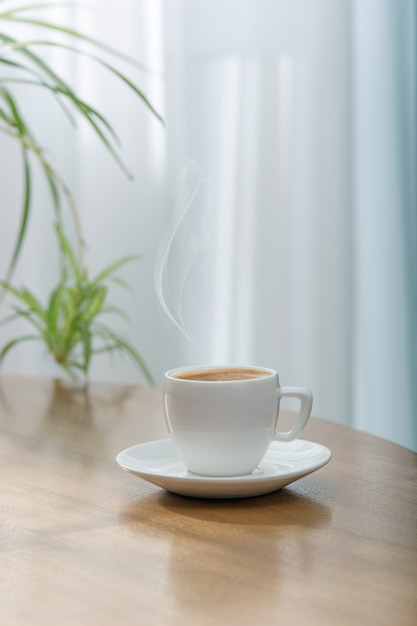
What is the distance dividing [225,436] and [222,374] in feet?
0.25

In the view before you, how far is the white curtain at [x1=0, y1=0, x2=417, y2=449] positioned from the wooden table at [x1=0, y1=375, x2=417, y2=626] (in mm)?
1028

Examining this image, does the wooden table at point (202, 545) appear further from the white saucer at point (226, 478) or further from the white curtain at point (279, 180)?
the white curtain at point (279, 180)

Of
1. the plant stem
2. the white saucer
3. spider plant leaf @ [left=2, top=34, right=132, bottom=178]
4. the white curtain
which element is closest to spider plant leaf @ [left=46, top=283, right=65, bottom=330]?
the plant stem

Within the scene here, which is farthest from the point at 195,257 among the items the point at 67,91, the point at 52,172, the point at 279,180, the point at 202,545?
the point at 202,545

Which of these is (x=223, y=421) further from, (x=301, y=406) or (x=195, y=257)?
(x=195, y=257)

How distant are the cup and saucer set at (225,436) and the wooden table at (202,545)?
2 cm

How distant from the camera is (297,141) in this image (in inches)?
75.2

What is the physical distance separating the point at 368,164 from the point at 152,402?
941 millimetres

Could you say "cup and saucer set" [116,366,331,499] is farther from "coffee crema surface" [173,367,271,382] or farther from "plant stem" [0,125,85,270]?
"plant stem" [0,125,85,270]

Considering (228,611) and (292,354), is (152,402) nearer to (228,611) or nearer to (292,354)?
(228,611)

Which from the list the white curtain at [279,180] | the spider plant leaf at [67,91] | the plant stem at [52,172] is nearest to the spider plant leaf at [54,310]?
the plant stem at [52,172]

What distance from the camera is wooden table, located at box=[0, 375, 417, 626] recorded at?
48 cm

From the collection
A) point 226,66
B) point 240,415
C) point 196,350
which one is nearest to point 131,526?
point 240,415

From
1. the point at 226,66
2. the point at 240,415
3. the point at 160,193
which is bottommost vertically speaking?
the point at 240,415
